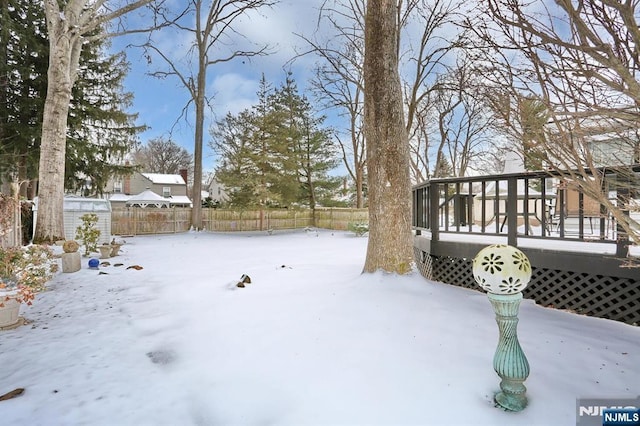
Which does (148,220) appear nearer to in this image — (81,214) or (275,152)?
(81,214)

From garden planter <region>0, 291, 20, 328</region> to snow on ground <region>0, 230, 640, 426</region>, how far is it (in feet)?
0.49

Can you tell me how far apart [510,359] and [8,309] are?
4507 mm

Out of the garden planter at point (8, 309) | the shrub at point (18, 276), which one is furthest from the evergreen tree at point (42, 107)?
the garden planter at point (8, 309)

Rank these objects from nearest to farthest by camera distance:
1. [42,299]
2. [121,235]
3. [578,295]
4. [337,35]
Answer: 1. [578,295]
2. [42,299]
3. [337,35]
4. [121,235]

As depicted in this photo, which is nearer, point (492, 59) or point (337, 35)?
point (492, 59)

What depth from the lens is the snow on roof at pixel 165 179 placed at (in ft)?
96.7

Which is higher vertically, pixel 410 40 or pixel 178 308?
pixel 410 40

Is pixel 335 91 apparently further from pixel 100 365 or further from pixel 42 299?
pixel 100 365

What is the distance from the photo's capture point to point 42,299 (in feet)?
14.5

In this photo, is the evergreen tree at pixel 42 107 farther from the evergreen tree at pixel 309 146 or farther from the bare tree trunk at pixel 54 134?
the evergreen tree at pixel 309 146

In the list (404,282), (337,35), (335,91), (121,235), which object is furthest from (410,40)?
(121,235)

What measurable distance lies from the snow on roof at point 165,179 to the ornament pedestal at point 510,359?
3164cm

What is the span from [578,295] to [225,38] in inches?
650

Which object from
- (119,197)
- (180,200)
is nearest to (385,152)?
(180,200)
